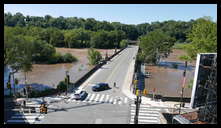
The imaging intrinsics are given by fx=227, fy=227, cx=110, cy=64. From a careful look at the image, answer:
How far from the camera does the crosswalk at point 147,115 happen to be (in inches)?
927

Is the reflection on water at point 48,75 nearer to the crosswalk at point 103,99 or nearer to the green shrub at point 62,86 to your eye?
the green shrub at point 62,86

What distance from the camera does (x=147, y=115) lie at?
988 inches

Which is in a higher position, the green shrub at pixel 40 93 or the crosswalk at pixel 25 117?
the green shrub at pixel 40 93

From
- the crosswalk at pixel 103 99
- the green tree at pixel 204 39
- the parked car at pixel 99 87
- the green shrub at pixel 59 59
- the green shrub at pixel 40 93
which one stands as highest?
the green tree at pixel 204 39

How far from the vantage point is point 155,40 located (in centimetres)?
6053

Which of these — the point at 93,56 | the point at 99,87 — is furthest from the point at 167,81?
the point at 93,56

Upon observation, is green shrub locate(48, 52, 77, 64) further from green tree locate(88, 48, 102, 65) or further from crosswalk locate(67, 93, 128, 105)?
crosswalk locate(67, 93, 128, 105)

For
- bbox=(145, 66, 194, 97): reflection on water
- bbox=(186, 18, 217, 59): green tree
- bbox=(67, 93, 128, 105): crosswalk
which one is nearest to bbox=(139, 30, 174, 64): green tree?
bbox=(145, 66, 194, 97): reflection on water

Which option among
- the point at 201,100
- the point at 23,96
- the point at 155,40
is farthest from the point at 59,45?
the point at 201,100

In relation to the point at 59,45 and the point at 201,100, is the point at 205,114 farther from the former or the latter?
the point at 59,45

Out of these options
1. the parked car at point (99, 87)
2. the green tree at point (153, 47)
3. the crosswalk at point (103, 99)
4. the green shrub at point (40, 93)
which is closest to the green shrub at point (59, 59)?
the green tree at point (153, 47)

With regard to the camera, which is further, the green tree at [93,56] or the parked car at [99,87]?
the green tree at [93,56]
